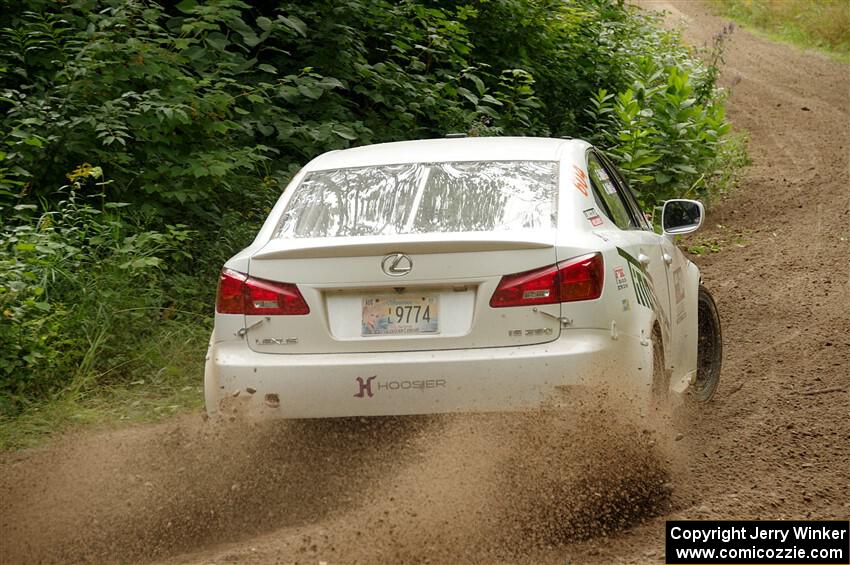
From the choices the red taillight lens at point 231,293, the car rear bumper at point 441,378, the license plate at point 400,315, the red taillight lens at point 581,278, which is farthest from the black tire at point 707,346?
the red taillight lens at point 231,293

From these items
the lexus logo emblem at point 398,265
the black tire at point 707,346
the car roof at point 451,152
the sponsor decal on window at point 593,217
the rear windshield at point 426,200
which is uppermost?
the car roof at point 451,152

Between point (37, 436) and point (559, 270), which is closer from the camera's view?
point (559, 270)

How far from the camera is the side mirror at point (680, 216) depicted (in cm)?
633

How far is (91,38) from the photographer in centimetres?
861

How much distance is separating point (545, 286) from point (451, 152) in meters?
1.20

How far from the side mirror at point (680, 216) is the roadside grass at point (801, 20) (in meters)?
24.4

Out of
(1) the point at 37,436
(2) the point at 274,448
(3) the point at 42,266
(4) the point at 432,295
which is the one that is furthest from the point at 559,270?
(3) the point at 42,266

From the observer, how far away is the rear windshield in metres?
4.88

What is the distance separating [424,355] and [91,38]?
17.0 feet

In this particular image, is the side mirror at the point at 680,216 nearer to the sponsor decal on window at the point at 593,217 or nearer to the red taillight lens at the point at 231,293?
the sponsor decal on window at the point at 593,217

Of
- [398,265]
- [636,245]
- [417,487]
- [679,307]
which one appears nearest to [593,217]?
[636,245]

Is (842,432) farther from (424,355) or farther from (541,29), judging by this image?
(541,29)

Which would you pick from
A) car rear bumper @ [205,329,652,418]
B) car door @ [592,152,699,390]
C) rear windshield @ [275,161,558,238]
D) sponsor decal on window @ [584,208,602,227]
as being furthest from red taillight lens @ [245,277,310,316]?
car door @ [592,152,699,390]

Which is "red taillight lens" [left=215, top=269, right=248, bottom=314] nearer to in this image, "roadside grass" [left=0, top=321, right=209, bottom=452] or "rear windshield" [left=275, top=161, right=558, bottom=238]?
"rear windshield" [left=275, top=161, right=558, bottom=238]
